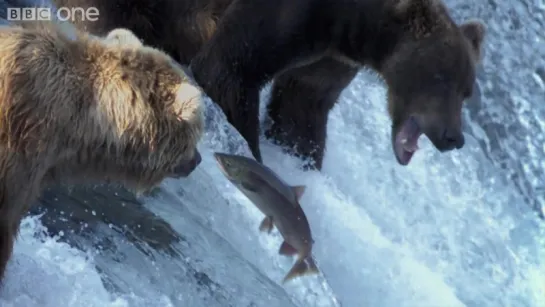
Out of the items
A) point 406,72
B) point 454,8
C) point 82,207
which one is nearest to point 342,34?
point 406,72

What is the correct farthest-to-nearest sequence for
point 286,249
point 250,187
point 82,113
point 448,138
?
point 448,138
point 286,249
point 250,187
point 82,113

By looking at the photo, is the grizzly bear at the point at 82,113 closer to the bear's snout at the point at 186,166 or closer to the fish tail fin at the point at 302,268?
the bear's snout at the point at 186,166

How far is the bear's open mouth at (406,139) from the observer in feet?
15.4

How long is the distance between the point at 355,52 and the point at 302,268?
120 cm

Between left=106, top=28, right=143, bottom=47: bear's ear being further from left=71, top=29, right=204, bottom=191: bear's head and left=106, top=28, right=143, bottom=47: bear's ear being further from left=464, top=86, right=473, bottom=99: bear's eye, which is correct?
left=464, top=86, right=473, bottom=99: bear's eye

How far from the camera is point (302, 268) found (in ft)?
13.1

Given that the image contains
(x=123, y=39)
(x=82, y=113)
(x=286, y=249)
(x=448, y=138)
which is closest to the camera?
(x=82, y=113)

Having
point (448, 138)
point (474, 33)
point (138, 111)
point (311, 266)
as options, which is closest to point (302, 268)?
point (311, 266)

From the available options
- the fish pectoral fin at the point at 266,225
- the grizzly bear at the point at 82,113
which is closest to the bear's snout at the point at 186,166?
the grizzly bear at the point at 82,113

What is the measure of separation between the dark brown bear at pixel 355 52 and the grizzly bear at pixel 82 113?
66.9 inches

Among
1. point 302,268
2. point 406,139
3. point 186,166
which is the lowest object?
point 302,268

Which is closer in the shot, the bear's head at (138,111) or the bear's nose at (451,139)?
the bear's head at (138,111)

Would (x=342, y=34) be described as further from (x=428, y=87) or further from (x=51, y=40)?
(x=51, y=40)

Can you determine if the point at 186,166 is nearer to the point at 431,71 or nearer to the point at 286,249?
the point at 286,249
